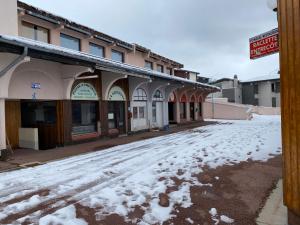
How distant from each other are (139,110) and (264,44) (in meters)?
13.7

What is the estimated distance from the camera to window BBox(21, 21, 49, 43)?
40.2 feet

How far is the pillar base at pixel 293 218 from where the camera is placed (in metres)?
3.39

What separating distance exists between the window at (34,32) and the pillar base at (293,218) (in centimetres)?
1252

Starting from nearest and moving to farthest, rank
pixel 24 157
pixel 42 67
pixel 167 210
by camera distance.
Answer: pixel 167 210
pixel 24 157
pixel 42 67

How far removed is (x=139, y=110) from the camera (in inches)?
712

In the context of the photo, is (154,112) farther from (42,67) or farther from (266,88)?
(266,88)

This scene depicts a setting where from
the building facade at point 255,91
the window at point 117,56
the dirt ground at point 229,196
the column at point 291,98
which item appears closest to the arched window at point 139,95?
the window at point 117,56

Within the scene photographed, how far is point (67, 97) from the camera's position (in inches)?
473

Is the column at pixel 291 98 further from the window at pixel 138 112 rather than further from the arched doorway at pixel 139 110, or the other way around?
the window at pixel 138 112

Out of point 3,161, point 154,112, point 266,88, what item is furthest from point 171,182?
point 266,88

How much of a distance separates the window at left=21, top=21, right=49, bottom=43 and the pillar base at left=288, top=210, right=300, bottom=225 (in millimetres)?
12519

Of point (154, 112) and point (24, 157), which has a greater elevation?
point (154, 112)

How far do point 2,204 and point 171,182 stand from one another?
3.35 meters

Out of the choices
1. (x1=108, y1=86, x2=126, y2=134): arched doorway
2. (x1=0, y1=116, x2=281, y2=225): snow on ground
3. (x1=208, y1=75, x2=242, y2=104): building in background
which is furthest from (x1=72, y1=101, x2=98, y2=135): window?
(x1=208, y1=75, x2=242, y2=104): building in background
